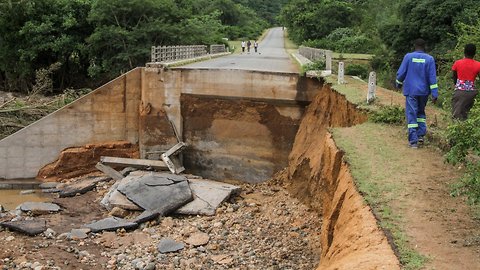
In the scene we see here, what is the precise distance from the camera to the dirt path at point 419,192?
5.14 m

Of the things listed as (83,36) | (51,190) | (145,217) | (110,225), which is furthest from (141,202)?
(83,36)

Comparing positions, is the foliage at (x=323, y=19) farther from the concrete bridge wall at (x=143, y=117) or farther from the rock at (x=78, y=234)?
the rock at (x=78, y=234)

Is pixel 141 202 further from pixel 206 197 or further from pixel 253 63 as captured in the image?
pixel 253 63

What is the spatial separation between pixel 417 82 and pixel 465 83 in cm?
107

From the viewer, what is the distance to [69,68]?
99.1ft

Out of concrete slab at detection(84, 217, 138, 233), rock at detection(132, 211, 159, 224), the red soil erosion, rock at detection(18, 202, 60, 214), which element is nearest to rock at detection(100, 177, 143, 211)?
rock at detection(132, 211, 159, 224)

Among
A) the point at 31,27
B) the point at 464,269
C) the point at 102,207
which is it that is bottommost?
the point at 102,207

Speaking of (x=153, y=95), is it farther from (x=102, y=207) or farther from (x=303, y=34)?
(x=303, y=34)

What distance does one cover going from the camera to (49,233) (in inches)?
507

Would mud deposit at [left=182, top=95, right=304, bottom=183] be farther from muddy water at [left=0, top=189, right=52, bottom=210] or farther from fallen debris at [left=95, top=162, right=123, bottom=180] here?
muddy water at [left=0, top=189, right=52, bottom=210]

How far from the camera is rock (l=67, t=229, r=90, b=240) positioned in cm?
1268

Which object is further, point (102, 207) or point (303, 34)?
point (303, 34)

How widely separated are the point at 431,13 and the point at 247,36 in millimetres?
45052

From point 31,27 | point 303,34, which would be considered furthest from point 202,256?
point 303,34
